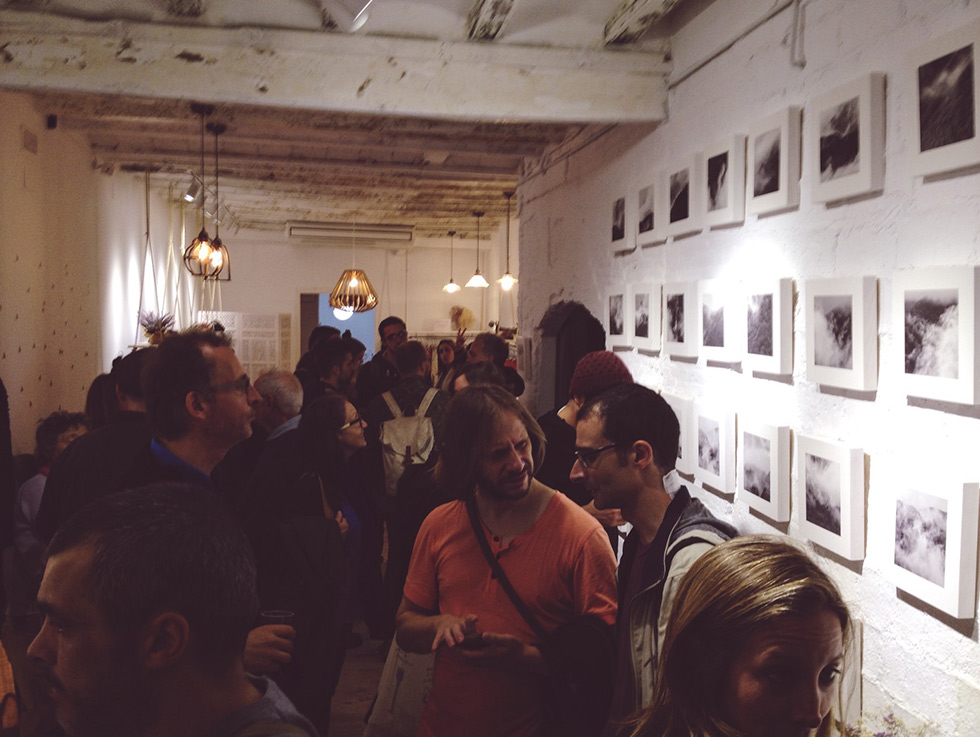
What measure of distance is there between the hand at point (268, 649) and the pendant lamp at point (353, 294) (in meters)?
9.05

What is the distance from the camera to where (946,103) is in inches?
79.0

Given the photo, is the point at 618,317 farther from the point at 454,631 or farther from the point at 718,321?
the point at 454,631

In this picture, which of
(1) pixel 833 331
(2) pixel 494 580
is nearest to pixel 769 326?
(1) pixel 833 331

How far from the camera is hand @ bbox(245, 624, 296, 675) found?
6.14 feet

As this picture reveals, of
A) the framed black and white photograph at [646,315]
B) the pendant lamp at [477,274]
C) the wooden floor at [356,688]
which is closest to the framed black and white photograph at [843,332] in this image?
the framed black and white photograph at [646,315]

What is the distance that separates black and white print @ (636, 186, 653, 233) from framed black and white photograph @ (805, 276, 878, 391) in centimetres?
158

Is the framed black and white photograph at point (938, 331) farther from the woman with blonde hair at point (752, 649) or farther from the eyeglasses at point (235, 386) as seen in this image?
the eyeglasses at point (235, 386)

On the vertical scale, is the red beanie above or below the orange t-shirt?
above

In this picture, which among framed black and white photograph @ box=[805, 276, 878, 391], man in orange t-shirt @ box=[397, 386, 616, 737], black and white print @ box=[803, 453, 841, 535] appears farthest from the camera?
Answer: black and white print @ box=[803, 453, 841, 535]

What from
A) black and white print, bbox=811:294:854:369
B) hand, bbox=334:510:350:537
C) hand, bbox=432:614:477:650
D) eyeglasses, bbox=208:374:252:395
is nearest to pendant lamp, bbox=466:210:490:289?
hand, bbox=334:510:350:537

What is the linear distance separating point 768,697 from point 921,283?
136 centimetres

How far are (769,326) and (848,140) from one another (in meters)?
0.71

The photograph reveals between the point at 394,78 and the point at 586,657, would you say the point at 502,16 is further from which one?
the point at 586,657

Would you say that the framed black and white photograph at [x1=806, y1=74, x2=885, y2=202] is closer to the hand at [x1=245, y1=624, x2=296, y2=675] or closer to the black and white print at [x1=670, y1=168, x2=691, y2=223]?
the black and white print at [x1=670, y1=168, x2=691, y2=223]
